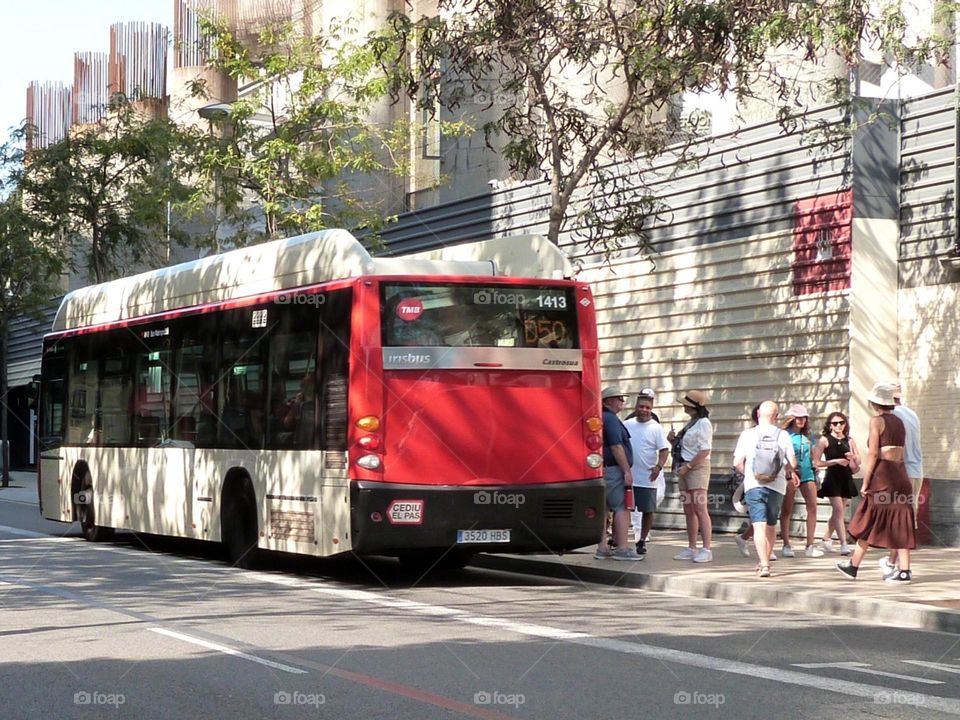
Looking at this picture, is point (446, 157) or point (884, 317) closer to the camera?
point (884, 317)

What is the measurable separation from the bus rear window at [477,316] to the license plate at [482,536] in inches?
69.7

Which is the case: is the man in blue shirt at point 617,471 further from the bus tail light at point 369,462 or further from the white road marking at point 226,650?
the white road marking at point 226,650

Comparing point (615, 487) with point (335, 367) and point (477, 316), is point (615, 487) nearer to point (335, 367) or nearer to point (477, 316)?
point (477, 316)

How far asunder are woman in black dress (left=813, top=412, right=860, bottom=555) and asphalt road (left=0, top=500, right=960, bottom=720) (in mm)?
3812

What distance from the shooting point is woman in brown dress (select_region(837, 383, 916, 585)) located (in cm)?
1408

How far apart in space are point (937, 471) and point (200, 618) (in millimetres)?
10714

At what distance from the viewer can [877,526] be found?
14109mm

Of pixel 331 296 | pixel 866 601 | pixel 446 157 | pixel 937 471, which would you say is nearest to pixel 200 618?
pixel 331 296

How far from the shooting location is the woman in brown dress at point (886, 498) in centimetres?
1408

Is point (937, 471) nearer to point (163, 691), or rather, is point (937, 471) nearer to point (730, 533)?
point (730, 533)

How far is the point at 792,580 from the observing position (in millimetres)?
14641

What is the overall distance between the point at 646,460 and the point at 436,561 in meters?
2.59

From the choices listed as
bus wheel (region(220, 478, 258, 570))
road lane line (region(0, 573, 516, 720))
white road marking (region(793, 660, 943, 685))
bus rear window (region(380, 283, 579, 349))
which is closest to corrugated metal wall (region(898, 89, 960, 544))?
bus rear window (region(380, 283, 579, 349))

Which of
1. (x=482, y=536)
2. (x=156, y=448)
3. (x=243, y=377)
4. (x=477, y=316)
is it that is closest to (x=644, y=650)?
(x=482, y=536)
